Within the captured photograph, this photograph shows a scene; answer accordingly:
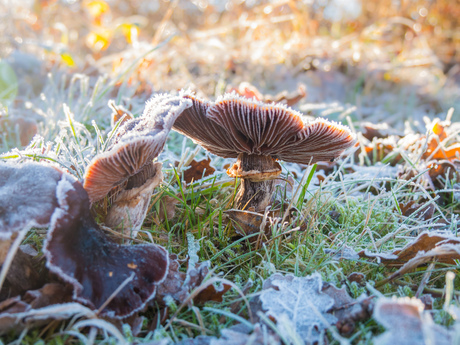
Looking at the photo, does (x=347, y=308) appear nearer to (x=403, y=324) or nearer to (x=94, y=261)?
(x=403, y=324)

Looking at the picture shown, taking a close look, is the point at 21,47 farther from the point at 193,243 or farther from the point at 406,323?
the point at 406,323

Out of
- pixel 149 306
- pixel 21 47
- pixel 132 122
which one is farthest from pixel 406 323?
pixel 21 47

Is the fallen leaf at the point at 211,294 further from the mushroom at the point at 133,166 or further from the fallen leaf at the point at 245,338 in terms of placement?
the mushroom at the point at 133,166

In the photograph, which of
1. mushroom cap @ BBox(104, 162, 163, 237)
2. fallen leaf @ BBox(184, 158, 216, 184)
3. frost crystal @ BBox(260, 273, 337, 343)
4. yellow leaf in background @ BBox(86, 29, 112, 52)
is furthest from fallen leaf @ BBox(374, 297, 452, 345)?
yellow leaf in background @ BBox(86, 29, 112, 52)

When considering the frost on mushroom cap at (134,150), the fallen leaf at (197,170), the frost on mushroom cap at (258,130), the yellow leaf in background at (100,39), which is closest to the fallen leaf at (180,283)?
the frost on mushroom cap at (134,150)

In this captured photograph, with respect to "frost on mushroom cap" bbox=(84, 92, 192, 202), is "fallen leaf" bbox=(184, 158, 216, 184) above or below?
below

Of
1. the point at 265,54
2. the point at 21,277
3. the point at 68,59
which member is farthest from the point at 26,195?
the point at 265,54

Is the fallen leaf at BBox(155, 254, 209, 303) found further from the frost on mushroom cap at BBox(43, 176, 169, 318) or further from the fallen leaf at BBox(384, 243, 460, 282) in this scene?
the fallen leaf at BBox(384, 243, 460, 282)
